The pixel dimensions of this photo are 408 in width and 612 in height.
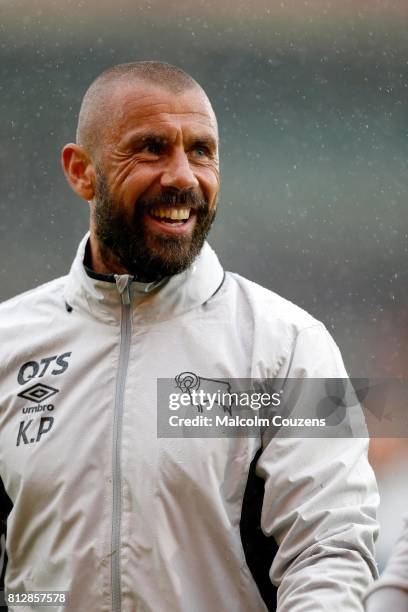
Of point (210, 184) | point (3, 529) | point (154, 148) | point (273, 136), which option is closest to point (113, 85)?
point (154, 148)

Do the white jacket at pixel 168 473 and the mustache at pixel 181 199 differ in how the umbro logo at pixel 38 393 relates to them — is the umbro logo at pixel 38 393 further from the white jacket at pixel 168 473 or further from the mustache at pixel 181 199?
the mustache at pixel 181 199

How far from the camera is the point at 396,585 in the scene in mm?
1098

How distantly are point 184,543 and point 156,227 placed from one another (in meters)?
0.55

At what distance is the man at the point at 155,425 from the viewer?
6.08 ft

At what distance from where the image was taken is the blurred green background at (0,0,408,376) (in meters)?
4.92

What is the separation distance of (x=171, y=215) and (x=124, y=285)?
0.15 metres

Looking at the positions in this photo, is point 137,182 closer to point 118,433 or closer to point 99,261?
point 99,261

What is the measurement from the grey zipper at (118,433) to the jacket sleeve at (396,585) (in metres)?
0.81

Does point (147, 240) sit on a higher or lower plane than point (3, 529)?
higher

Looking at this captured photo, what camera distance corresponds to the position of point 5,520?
2043 millimetres

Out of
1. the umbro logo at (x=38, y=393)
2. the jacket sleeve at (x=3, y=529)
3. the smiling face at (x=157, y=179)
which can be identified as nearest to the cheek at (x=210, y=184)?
the smiling face at (x=157, y=179)

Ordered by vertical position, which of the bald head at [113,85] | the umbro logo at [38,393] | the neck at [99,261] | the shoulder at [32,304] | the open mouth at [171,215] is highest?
the bald head at [113,85]

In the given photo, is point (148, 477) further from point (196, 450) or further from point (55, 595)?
point (55, 595)

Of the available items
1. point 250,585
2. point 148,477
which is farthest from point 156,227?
point 250,585
